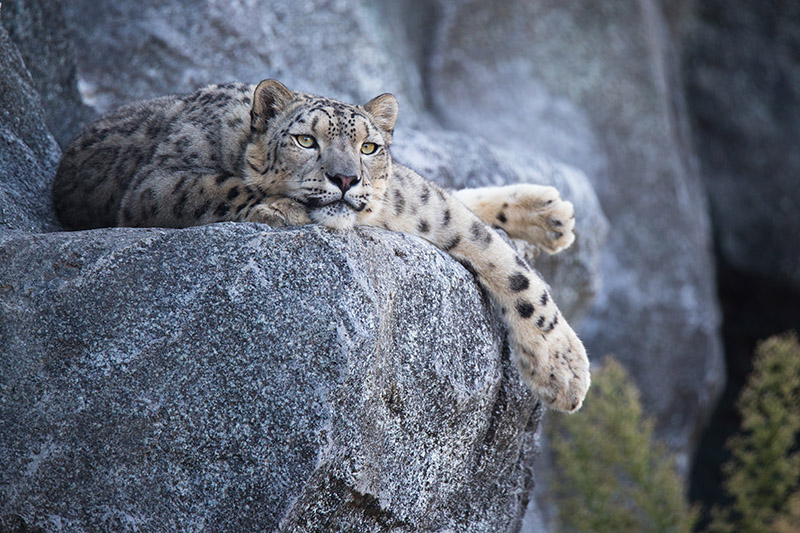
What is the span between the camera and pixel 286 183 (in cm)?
253

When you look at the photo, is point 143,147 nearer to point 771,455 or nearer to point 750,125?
point 771,455

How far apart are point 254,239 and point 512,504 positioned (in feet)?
4.97

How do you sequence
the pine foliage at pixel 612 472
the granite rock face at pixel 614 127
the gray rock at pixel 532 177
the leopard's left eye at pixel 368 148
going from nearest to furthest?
the leopard's left eye at pixel 368 148 → the gray rock at pixel 532 177 → the pine foliage at pixel 612 472 → the granite rock face at pixel 614 127

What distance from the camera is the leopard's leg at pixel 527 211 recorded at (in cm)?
356

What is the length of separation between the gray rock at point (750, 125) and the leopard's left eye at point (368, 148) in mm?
6522

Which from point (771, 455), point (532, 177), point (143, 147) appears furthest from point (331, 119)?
point (771, 455)

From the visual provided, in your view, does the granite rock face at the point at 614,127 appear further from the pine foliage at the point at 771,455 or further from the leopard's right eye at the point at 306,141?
the leopard's right eye at the point at 306,141

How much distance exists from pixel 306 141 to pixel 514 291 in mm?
897

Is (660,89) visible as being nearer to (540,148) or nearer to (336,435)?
(540,148)

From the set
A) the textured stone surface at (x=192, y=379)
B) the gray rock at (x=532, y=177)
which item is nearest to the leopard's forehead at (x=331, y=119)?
the textured stone surface at (x=192, y=379)

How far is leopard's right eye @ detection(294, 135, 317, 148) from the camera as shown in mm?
2566

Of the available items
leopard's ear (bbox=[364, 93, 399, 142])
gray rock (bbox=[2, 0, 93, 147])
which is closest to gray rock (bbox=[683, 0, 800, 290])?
leopard's ear (bbox=[364, 93, 399, 142])

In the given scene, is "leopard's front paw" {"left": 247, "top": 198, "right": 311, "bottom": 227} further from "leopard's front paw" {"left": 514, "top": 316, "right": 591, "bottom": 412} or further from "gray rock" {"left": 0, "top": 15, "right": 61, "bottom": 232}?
"leopard's front paw" {"left": 514, "top": 316, "right": 591, "bottom": 412}

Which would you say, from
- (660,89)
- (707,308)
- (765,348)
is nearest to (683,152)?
(660,89)
